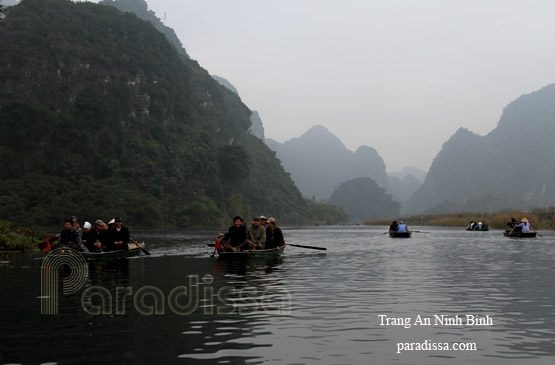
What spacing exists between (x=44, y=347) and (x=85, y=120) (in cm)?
11763

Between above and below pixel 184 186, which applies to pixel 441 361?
below

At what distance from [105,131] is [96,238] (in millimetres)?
100479

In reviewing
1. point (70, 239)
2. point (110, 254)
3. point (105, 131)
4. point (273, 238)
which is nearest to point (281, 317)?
point (70, 239)

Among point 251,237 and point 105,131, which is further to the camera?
point 105,131

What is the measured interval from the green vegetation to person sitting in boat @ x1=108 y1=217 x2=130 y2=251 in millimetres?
65911

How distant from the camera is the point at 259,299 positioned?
1441cm

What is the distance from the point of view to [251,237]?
1095 inches

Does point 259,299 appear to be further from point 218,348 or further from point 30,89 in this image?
point 30,89

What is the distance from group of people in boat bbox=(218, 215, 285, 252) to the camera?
26.5m

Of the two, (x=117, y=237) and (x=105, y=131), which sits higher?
(x=105, y=131)

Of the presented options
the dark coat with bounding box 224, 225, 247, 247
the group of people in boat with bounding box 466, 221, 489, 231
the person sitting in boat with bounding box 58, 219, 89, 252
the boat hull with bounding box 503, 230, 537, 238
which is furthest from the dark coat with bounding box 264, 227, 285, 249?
the group of people in boat with bounding box 466, 221, 489, 231

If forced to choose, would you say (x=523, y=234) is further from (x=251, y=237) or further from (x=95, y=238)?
(x=95, y=238)

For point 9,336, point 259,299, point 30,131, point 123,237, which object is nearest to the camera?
point 9,336

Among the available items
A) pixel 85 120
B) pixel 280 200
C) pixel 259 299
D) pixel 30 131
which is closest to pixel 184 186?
pixel 85 120
